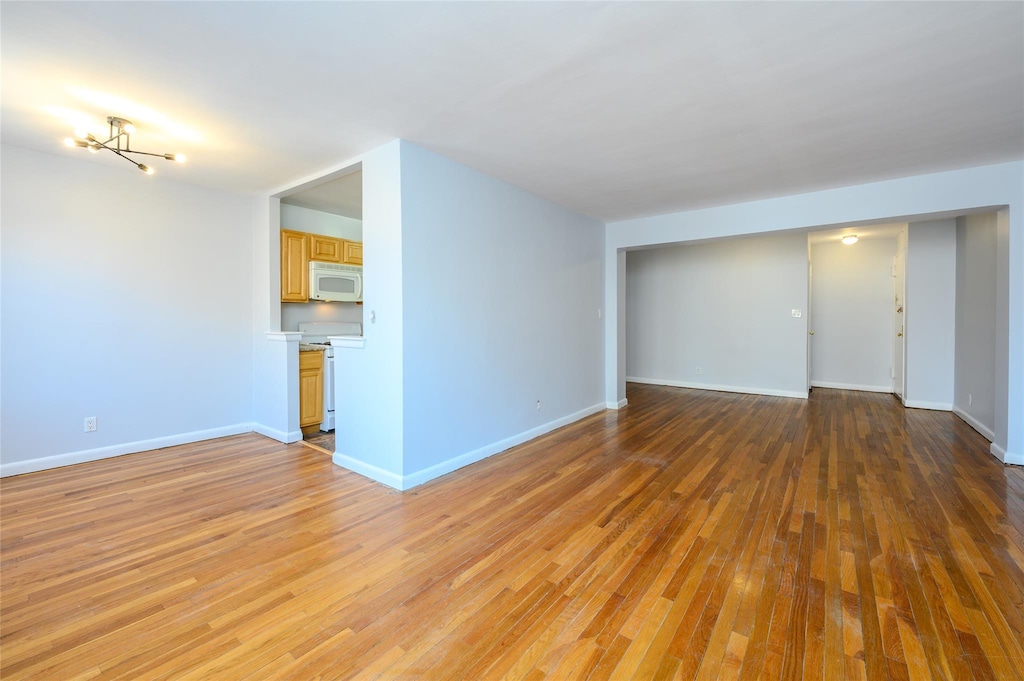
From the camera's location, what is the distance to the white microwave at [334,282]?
16.1 ft

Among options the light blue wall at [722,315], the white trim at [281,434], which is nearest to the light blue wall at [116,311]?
the white trim at [281,434]

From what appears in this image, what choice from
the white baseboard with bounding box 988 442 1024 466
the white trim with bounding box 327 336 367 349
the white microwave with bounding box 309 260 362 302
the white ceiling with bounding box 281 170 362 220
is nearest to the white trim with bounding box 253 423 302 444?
the white trim with bounding box 327 336 367 349

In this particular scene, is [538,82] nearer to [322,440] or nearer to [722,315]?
[322,440]

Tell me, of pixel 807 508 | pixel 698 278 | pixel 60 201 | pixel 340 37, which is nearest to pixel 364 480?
pixel 340 37

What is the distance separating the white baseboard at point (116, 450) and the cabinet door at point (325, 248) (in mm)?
2032

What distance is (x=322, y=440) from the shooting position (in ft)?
14.5

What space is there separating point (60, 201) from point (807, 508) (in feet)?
19.9

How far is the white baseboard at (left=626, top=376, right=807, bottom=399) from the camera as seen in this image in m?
6.56

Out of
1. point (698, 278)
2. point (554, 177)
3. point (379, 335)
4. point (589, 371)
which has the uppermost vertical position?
point (554, 177)

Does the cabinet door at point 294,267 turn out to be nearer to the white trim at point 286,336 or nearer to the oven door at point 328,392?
the white trim at point 286,336

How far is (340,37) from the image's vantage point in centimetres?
195

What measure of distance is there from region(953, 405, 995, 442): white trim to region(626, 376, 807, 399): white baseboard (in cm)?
161

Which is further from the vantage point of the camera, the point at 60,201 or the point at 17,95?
the point at 60,201

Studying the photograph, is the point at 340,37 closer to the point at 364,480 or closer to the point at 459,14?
the point at 459,14
